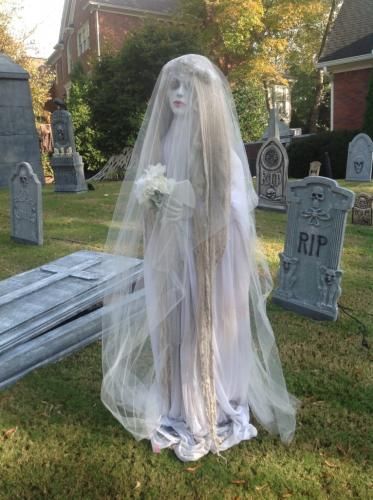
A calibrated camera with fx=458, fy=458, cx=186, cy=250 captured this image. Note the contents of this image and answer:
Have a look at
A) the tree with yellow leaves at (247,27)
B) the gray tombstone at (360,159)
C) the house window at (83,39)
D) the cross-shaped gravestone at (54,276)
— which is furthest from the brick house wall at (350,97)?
the cross-shaped gravestone at (54,276)

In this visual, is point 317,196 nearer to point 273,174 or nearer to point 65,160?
point 273,174

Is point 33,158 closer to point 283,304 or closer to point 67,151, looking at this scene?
point 67,151

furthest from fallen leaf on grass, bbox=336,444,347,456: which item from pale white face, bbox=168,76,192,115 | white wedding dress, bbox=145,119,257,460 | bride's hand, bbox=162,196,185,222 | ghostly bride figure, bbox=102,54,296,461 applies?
pale white face, bbox=168,76,192,115

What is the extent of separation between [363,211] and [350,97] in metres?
13.6

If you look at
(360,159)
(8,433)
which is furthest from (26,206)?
(360,159)

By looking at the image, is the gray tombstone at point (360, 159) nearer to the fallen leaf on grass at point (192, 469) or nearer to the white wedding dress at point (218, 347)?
the white wedding dress at point (218, 347)

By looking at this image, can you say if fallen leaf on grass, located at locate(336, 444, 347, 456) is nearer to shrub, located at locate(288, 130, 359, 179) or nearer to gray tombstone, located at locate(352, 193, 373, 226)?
gray tombstone, located at locate(352, 193, 373, 226)

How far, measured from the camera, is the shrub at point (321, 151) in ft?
52.9

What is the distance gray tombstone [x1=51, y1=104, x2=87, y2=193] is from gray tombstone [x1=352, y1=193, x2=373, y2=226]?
7.53 m

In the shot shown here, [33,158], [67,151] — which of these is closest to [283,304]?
[67,151]

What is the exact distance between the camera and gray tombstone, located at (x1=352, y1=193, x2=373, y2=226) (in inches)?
333

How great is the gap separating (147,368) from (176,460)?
27.1 inches

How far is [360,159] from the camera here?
1317cm

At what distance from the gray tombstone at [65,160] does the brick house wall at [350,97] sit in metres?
12.7
